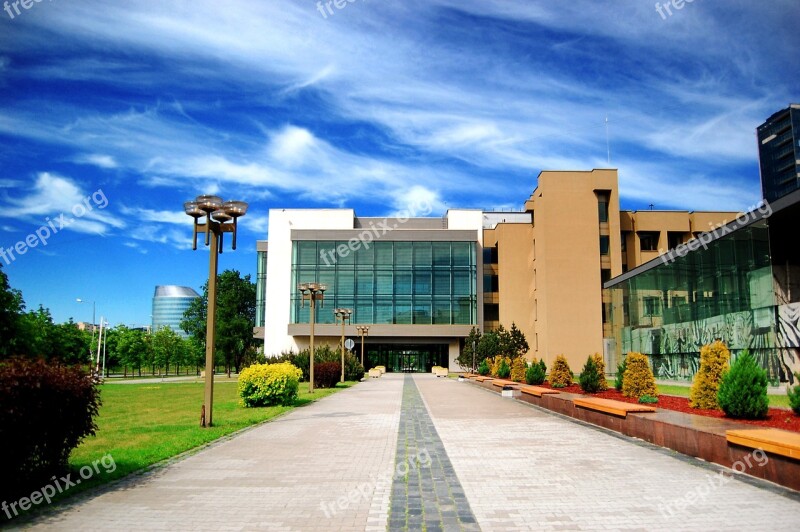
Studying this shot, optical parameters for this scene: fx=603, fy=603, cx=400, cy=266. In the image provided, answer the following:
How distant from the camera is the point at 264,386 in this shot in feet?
63.2

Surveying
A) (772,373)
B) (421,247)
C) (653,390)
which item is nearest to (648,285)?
(772,373)

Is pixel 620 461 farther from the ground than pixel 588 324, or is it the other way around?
pixel 588 324

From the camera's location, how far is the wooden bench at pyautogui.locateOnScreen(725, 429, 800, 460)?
7.09m

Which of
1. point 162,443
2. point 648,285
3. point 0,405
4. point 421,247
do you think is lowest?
point 162,443

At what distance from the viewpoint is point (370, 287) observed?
204 ft

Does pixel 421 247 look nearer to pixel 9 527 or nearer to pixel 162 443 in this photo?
pixel 162 443

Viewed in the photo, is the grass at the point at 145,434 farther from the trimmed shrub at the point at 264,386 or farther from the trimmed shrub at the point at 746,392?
the trimmed shrub at the point at 746,392

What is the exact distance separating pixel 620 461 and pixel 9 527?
788cm

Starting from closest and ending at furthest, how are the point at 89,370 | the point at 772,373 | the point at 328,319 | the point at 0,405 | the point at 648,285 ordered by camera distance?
the point at 0,405 → the point at 89,370 → the point at 772,373 → the point at 648,285 → the point at 328,319

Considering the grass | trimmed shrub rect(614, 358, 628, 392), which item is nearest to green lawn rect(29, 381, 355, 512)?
the grass

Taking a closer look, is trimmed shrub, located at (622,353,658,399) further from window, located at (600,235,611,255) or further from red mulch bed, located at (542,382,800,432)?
window, located at (600,235,611,255)

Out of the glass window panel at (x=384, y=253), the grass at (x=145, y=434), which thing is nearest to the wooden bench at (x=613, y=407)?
the grass at (x=145, y=434)

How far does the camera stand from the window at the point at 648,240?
57.6m

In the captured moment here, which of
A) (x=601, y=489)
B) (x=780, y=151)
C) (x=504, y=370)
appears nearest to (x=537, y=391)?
(x=601, y=489)
